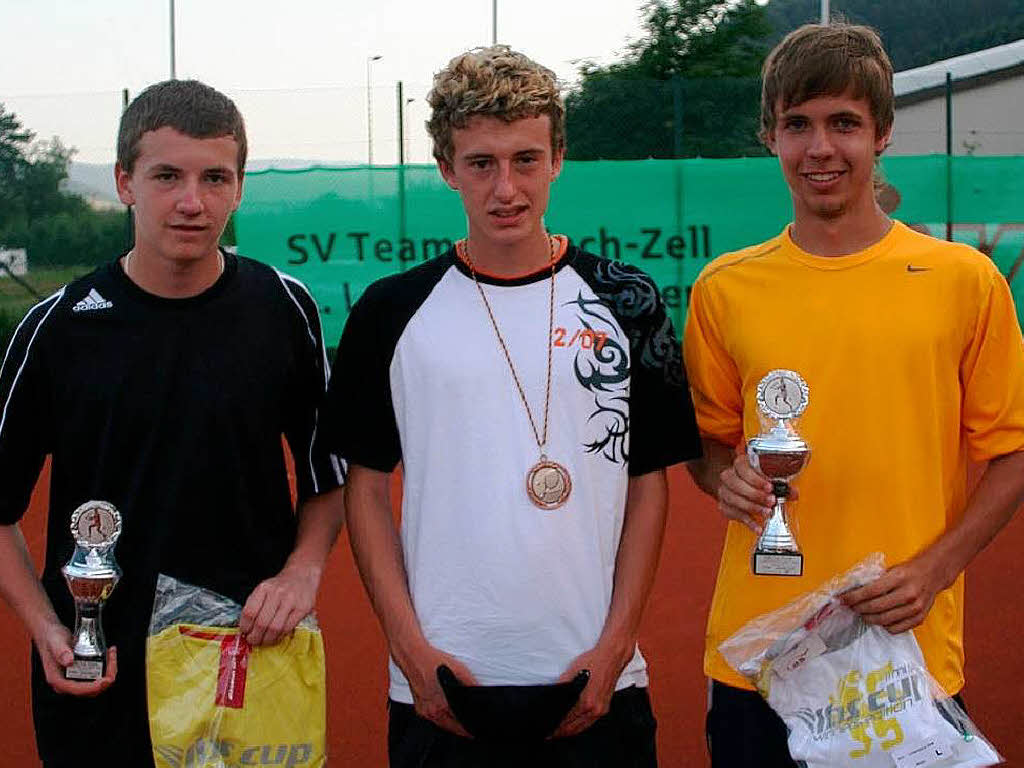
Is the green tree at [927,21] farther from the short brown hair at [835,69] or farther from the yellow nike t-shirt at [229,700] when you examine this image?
the yellow nike t-shirt at [229,700]

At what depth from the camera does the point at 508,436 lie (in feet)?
7.91

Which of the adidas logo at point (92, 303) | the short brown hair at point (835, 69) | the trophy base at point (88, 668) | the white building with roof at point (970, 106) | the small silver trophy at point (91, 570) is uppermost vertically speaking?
the white building with roof at point (970, 106)

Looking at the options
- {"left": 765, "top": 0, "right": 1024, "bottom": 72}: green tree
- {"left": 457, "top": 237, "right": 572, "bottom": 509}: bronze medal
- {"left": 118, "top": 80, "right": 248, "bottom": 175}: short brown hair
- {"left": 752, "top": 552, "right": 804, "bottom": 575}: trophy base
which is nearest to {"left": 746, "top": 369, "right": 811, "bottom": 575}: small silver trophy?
{"left": 752, "top": 552, "right": 804, "bottom": 575}: trophy base

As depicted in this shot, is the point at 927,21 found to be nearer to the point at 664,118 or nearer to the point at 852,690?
the point at 664,118

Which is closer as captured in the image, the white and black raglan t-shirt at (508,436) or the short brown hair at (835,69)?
the white and black raglan t-shirt at (508,436)

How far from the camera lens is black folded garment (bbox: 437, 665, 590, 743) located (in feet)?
7.69

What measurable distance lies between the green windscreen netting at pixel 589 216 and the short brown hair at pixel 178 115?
8635mm

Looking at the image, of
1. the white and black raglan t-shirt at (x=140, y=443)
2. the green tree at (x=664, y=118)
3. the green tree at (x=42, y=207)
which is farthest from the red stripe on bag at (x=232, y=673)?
the green tree at (x=664, y=118)

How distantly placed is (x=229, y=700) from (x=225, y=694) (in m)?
0.01

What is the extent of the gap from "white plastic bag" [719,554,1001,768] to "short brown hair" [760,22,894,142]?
888 mm

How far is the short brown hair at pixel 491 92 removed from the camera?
7.91 feet

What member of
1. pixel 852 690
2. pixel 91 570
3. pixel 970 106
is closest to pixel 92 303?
pixel 91 570

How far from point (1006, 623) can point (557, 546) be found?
376 centimetres

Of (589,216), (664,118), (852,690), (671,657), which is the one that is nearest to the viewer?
(852,690)
